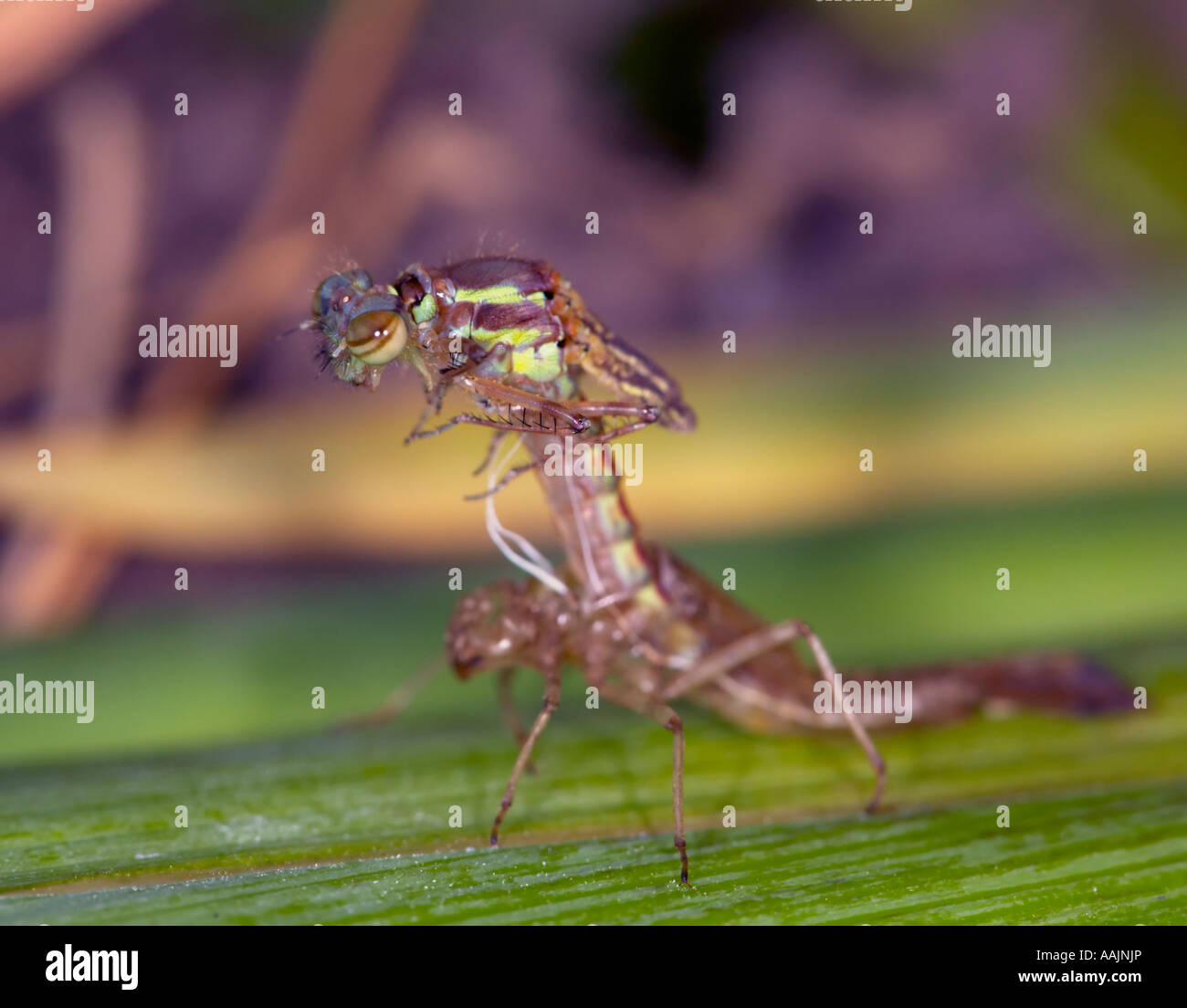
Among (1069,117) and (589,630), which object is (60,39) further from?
(1069,117)

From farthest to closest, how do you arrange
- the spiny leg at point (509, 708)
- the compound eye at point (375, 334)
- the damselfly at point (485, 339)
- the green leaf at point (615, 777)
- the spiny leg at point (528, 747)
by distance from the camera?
the spiny leg at point (509, 708) < the damselfly at point (485, 339) < the compound eye at point (375, 334) < the spiny leg at point (528, 747) < the green leaf at point (615, 777)

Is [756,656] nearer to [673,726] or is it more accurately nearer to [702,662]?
[702,662]

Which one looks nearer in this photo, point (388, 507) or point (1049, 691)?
point (1049, 691)

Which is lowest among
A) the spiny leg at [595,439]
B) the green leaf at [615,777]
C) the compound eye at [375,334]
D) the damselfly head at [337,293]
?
the green leaf at [615,777]

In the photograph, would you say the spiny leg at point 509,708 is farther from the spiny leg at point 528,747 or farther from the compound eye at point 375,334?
the compound eye at point 375,334

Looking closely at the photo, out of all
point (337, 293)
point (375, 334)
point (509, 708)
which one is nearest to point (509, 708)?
point (509, 708)

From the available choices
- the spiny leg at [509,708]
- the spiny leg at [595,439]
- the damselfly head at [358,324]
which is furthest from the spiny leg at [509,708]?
the damselfly head at [358,324]
